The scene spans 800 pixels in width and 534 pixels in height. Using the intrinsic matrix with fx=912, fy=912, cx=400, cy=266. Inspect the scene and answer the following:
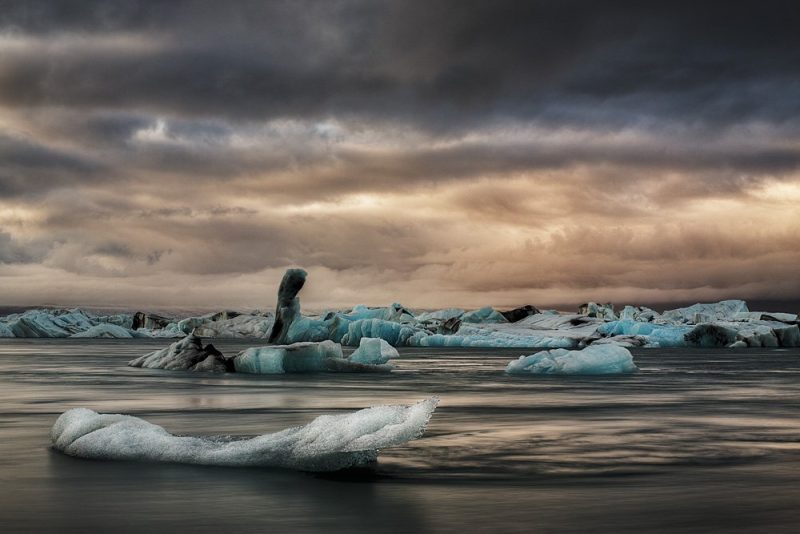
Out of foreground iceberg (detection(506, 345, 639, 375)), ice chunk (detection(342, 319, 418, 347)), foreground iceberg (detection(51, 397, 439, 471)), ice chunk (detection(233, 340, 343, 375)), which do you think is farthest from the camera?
ice chunk (detection(342, 319, 418, 347))

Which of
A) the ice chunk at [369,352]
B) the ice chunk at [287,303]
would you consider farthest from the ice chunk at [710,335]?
the ice chunk at [369,352]

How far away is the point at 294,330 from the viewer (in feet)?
199

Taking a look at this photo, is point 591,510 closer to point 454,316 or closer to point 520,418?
point 520,418

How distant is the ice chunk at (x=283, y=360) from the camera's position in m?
32.1

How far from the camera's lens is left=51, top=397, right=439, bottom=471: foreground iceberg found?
850 cm

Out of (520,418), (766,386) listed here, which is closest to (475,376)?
(766,386)

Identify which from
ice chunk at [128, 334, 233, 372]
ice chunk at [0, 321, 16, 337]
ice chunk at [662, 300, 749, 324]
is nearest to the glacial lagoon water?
ice chunk at [128, 334, 233, 372]

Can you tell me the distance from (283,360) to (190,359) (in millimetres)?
3797

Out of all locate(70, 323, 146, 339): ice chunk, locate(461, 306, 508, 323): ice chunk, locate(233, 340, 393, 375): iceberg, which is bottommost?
locate(233, 340, 393, 375): iceberg

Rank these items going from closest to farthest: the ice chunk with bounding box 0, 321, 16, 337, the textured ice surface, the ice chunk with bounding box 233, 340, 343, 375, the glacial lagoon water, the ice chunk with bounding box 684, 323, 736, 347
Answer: the glacial lagoon water → the ice chunk with bounding box 233, 340, 343, 375 → the textured ice surface → the ice chunk with bounding box 684, 323, 736, 347 → the ice chunk with bounding box 0, 321, 16, 337

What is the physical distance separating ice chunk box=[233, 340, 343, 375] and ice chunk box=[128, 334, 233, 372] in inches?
26.6

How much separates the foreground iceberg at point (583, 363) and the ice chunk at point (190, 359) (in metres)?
10.9

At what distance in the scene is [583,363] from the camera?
107ft

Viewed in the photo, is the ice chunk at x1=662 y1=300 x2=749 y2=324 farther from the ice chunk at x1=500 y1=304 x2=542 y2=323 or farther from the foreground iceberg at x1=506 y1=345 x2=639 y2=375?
the foreground iceberg at x1=506 y1=345 x2=639 y2=375
